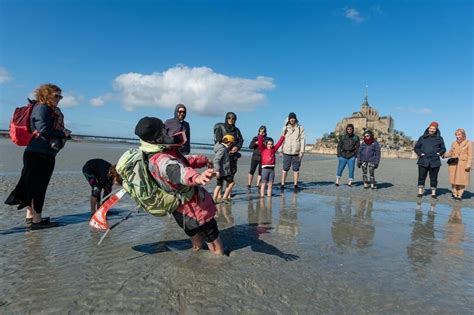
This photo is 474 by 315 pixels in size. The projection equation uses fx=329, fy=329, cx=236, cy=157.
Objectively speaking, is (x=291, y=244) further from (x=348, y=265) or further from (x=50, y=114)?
(x=50, y=114)

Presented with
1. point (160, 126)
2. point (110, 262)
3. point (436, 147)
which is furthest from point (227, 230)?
point (436, 147)

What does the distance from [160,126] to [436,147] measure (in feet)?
29.2

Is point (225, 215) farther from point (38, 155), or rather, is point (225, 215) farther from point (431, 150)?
point (431, 150)

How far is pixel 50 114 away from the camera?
480 centimetres

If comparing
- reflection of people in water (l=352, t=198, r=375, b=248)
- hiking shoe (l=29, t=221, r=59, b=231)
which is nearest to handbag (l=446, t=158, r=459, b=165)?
reflection of people in water (l=352, t=198, r=375, b=248)

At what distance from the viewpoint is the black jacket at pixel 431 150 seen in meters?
9.45

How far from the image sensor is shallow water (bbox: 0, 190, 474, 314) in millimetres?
2846

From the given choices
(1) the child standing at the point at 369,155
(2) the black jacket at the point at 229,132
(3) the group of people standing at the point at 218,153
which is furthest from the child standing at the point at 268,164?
(1) the child standing at the point at 369,155

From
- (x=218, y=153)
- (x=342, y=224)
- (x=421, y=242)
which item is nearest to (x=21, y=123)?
(x=218, y=153)

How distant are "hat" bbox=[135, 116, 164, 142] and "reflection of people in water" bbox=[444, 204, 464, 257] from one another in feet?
13.5

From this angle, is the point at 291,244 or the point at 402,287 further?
the point at 291,244

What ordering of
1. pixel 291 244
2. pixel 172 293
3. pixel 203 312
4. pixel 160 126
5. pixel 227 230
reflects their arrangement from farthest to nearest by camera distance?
pixel 227 230 < pixel 291 244 < pixel 160 126 < pixel 172 293 < pixel 203 312

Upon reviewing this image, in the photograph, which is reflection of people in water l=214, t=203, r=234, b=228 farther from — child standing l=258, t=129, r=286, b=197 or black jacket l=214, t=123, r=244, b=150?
child standing l=258, t=129, r=286, b=197

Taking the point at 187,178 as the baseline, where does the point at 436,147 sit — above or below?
above
